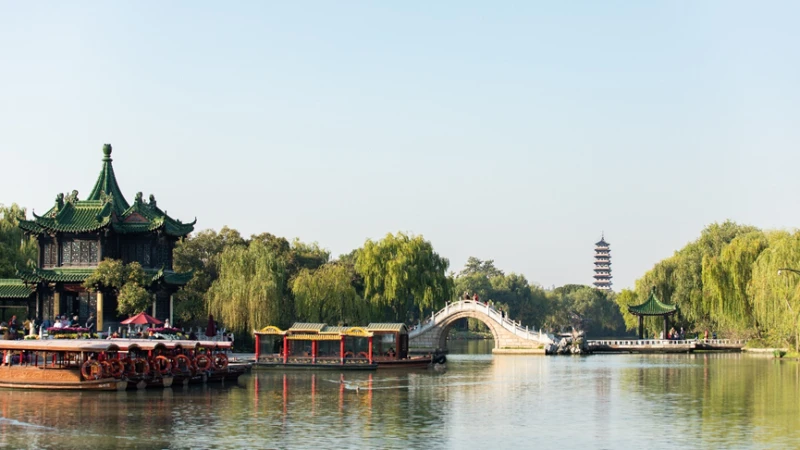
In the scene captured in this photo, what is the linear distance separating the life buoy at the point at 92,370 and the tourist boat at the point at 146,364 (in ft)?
3.08

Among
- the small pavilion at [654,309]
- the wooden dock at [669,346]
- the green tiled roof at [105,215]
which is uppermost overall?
the green tiled roof at [105,215]

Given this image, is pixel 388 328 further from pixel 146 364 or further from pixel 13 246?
pixel 13 246

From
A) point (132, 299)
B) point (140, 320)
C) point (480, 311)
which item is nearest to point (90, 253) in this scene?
point (132, 299)

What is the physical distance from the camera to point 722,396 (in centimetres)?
3853

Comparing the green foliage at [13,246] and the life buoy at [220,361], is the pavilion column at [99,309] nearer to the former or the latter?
→ the green foliage at [13,246]

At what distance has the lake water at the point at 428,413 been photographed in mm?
27438

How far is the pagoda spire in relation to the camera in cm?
6050

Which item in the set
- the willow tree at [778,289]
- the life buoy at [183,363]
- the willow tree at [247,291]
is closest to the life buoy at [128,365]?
the life buoy at [183,363]

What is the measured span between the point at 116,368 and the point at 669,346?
1762 inches

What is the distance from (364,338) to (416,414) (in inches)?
944

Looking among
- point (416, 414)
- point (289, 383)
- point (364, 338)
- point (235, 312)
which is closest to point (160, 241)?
point (235, 312)

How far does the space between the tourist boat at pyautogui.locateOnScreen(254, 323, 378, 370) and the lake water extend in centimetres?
389

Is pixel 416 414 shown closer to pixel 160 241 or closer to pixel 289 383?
pixel 289 383

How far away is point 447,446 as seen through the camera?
87.6 ft
